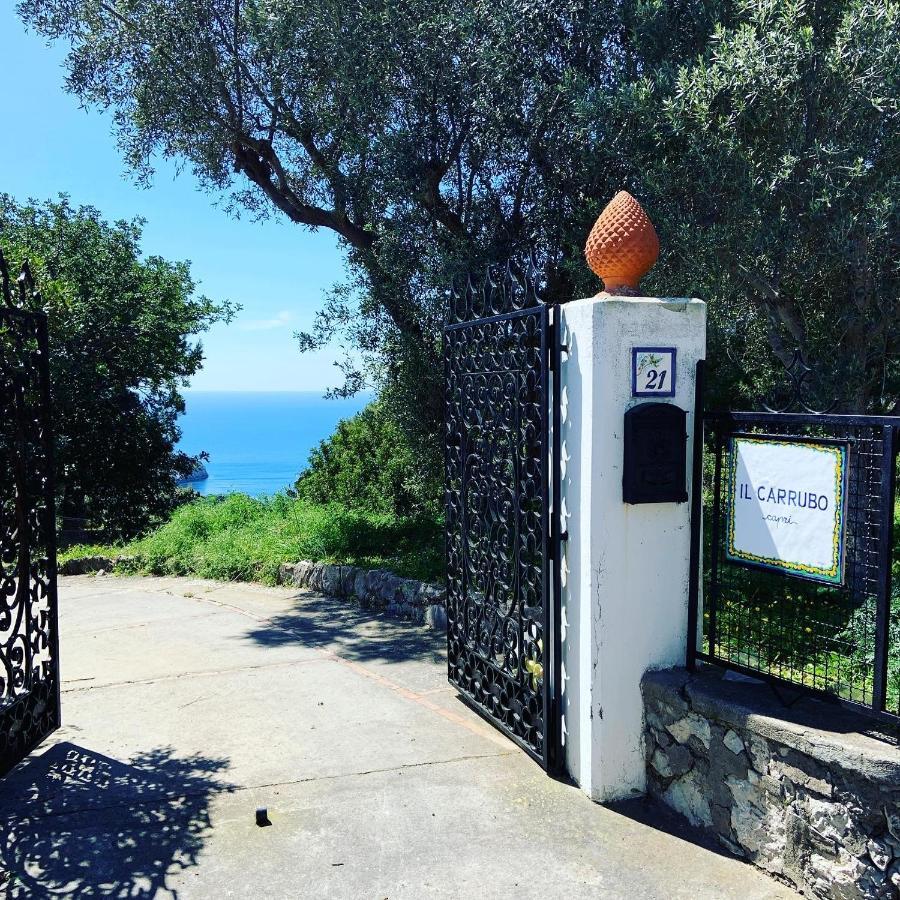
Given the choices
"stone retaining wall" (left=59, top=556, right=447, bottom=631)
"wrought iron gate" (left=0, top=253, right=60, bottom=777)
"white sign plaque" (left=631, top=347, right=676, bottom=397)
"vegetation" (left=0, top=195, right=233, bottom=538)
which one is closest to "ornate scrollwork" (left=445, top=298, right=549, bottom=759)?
"white sign plaque" (left=631, top=347, right=676, bottom=397)

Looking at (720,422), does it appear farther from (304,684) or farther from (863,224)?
(304,684)

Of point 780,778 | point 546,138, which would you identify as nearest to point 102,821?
point 780,778

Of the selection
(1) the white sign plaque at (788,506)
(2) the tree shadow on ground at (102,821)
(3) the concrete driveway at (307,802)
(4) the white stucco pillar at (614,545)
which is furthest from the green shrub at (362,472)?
(1) the white sign plaque at (788,506)

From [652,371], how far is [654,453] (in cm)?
40

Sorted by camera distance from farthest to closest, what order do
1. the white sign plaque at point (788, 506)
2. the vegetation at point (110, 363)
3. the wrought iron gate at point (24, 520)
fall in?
the vegetation at point (110, 363) → the wrought iron gate at point (24, 520) → the white sign plaque at point (788, 506)

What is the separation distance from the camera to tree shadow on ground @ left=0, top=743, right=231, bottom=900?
339 cm

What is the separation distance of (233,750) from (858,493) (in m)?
3.72

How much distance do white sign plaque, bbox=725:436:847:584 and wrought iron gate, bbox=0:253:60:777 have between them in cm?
388

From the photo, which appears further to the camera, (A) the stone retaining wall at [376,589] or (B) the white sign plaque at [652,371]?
(A) the stone retaining wall at [376,589]

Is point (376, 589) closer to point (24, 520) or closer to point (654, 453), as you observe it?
point (24, 520)

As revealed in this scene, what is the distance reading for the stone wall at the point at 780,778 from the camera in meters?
2.89

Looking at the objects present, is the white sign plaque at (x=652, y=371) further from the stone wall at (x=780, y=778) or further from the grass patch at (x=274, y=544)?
the grass patch at (x=274, y=544)

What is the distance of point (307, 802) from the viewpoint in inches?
160

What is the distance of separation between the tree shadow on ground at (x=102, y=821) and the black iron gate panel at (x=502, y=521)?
1685 mm
